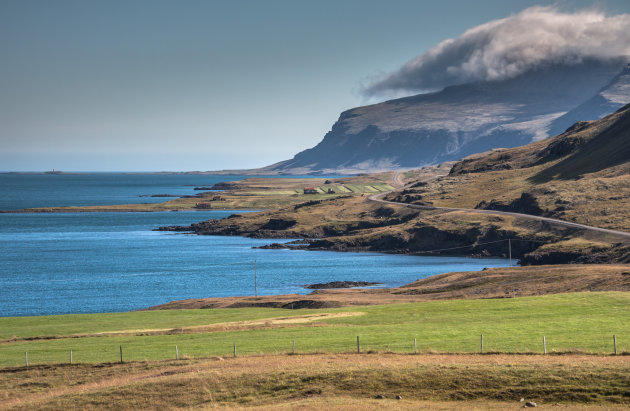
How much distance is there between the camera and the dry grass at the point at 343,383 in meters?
35.9

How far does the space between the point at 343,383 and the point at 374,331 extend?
55.4ft

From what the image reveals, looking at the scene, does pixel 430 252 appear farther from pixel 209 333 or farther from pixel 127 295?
pixel 209 333

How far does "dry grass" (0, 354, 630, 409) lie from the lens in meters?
35.9

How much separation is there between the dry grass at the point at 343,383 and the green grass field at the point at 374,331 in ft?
13.8

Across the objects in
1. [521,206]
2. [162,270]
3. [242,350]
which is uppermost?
[521,206]

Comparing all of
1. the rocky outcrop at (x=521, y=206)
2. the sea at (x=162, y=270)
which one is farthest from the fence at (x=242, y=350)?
the rocky outcrop at (x=521, y=206)

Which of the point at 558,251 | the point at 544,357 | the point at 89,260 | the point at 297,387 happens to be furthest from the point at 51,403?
the point at 89,260

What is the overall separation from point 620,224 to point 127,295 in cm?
9597

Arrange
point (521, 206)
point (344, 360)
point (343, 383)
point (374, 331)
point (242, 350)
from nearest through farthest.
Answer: point (343, 383) < point (344, 360) < point (242, 350) < point (374, 331) < point (521, 206)

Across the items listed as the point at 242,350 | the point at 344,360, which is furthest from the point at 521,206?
the point at 344,360

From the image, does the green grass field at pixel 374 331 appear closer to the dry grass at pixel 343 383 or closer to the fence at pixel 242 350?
the fence at pixel 242 350

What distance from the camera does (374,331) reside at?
56188 millimetres

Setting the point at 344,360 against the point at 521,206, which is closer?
the point at 344,360

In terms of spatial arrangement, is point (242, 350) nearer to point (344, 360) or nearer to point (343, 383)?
point (344, 360)
